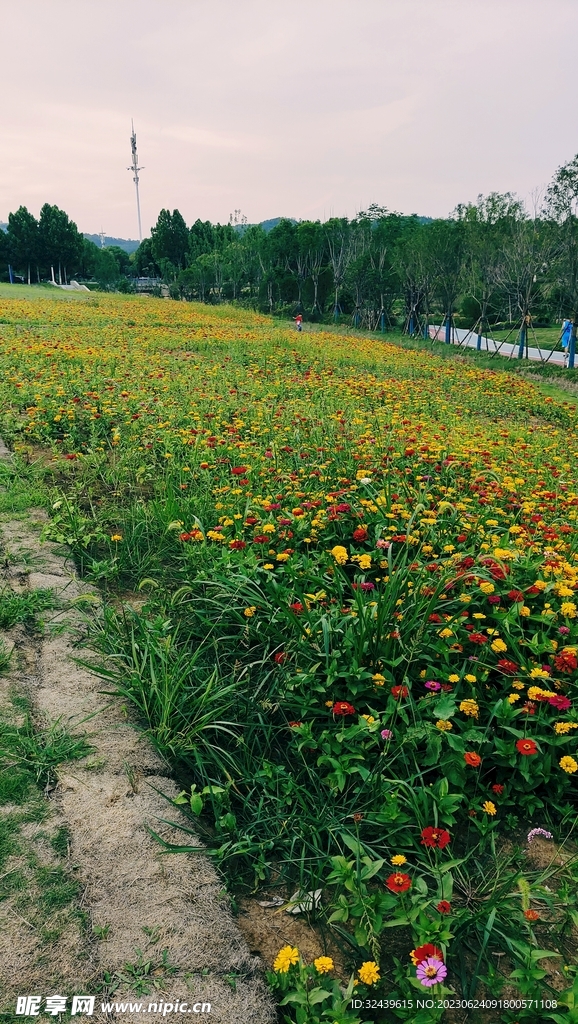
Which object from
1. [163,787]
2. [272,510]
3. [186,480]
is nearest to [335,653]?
[163,787]

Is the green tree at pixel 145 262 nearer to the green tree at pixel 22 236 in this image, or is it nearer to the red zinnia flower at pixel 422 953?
the green tree at pixel 22 236

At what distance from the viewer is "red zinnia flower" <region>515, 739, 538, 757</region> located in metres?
2.11

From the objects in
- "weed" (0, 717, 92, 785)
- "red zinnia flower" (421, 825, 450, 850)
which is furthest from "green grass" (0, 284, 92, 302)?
"red zinnia flower" (421, 825, 450, 850)

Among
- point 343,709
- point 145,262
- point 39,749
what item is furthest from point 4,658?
point 145,262

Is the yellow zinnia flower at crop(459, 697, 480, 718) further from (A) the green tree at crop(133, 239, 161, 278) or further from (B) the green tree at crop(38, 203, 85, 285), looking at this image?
(A) the green tree at crop(133, 239, 161, 278)

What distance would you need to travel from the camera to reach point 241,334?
1759 cm

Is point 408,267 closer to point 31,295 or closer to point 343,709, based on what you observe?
point 31,295

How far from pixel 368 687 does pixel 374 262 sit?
31.3m

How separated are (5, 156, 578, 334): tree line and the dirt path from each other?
19654 millimetres

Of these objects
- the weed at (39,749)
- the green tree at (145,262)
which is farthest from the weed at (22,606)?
the green tree at (145,262)

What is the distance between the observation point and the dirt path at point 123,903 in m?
1.59

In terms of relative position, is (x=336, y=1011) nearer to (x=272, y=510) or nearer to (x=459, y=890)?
(x=459, y=890)

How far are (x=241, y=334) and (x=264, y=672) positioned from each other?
16039 millimetres

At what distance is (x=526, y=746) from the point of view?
6.98ft
